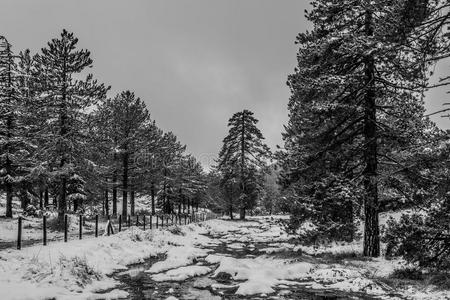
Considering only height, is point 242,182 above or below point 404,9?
below

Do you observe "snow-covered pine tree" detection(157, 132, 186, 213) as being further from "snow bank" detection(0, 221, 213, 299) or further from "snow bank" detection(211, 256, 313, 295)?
"snow bank" detection(211, 256, 313, 295)

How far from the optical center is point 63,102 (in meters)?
21.5

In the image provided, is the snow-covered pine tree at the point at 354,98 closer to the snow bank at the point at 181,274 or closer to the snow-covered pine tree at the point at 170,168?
→ the snow bank at the point at 181,274

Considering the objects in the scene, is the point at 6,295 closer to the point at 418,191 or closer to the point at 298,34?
the point at 418,191

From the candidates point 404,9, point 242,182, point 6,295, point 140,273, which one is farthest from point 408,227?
point 242,182

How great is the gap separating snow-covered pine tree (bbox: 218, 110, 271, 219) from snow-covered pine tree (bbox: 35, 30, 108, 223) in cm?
2198

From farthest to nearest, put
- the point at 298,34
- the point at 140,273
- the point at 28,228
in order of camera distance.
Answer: the point at 28,228 → the point at 298,34 → the point at 140,273

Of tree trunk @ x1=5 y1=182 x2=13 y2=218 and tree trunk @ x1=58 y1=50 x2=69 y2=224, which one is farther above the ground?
tree trunk @ x1=58 y1=50 x2=69 y2=224

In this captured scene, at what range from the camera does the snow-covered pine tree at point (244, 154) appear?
41688mm

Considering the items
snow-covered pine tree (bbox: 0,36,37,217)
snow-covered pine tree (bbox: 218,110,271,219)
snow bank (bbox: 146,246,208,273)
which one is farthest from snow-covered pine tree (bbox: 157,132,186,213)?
snow bank (bbox: 146,246,208,273)

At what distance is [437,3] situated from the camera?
6.44 meters

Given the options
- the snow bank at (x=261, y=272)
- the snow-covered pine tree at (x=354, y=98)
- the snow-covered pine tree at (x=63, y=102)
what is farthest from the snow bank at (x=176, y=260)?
the snow-covered pine tree at (x=63, y=102)

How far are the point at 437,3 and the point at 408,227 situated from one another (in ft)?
16.0

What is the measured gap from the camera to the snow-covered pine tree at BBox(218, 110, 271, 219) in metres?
41.7
